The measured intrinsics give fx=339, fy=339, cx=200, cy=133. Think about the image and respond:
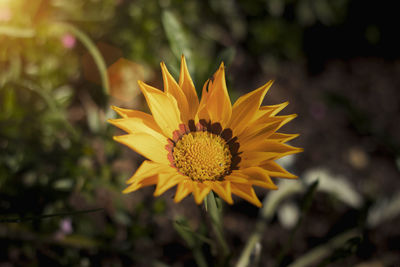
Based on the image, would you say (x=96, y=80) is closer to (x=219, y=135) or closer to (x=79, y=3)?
(x=79, y=3)

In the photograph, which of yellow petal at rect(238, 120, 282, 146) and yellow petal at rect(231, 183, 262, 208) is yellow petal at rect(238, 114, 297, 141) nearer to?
yellow petal at rect(238, 120, 282, 146)

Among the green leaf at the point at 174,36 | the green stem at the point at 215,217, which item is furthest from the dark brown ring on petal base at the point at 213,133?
the green leaf at the point at 174,36

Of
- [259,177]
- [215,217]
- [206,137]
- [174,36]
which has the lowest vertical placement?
[215,217]

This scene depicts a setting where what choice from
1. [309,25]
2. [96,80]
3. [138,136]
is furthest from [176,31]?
[309,25]

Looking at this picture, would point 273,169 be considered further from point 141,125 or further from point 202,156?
point 141,125

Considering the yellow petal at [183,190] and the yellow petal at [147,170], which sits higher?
the yellow petal at [183,190]

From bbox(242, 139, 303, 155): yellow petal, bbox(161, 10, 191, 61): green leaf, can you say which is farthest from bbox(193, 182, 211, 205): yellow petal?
bbox(161, 10, 191, 61): green leaf

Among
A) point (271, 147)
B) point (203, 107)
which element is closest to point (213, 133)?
point (203, 107)

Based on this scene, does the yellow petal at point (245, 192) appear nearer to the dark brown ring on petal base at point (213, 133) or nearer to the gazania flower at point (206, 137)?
the gazania flower at point (206, 137)
